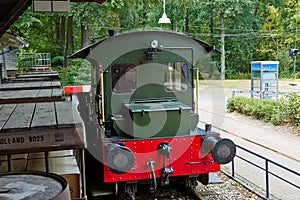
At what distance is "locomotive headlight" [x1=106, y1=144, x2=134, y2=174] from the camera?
610 cm

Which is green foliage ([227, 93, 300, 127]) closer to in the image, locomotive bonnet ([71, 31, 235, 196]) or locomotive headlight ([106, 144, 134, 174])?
locomotive bonnet ([71, 31, 235, 196])

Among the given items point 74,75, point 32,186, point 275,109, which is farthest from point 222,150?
point 74,75

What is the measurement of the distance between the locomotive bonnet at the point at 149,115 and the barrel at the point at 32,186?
3704mm

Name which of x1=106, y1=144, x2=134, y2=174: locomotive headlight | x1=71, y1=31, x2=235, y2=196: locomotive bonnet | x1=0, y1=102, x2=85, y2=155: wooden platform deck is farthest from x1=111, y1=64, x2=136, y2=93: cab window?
x1=0, y1=102, x2=85, y2=155: wooden platform deck

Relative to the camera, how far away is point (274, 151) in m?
10.5

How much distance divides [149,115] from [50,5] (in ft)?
7.88

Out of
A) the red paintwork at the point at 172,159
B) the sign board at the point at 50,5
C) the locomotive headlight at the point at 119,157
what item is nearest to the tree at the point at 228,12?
the red paintwork at the point at 172,159

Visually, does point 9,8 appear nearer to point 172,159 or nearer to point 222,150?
point 172,159

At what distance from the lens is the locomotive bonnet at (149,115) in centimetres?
643

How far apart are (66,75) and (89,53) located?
60.7 feet

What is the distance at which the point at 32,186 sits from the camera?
2.22 metres

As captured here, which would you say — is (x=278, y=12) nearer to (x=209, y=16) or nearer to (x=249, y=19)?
(x=249, y=19)

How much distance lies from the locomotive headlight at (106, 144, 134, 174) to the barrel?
367 cm

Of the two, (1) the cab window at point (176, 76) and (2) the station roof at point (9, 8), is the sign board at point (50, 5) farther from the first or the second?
(1) the cab window at point (176, 76)
